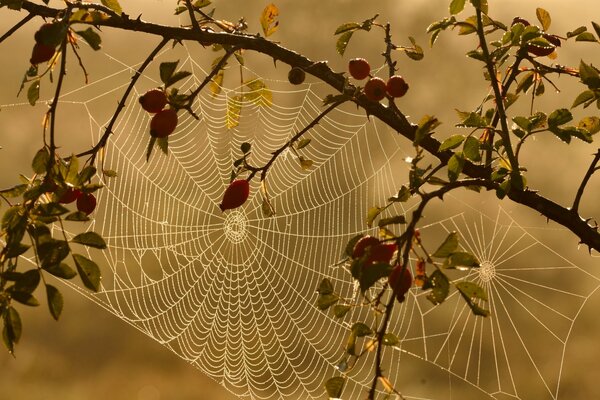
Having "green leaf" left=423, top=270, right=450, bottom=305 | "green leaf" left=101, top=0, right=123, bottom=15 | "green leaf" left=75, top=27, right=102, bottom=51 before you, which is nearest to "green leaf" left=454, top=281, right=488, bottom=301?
"green leaf" left=423, top=270, right=450, bottom=305

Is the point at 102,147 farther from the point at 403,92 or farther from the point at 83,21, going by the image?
the point at 403,92

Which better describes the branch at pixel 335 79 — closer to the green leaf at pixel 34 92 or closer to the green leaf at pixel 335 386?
the green leaf at pixel 34 92

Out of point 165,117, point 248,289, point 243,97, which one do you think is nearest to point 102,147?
point 165,117

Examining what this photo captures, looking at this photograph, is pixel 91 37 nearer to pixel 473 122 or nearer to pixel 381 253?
pixel 381 253

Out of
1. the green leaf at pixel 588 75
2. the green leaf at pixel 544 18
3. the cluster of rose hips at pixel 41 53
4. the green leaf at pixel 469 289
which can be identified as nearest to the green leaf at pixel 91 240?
the cluster of rose hips at pixel 41 53

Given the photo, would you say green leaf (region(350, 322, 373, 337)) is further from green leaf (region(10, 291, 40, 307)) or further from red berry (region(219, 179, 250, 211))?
green leaf (region(10, 291, 40, 307))
